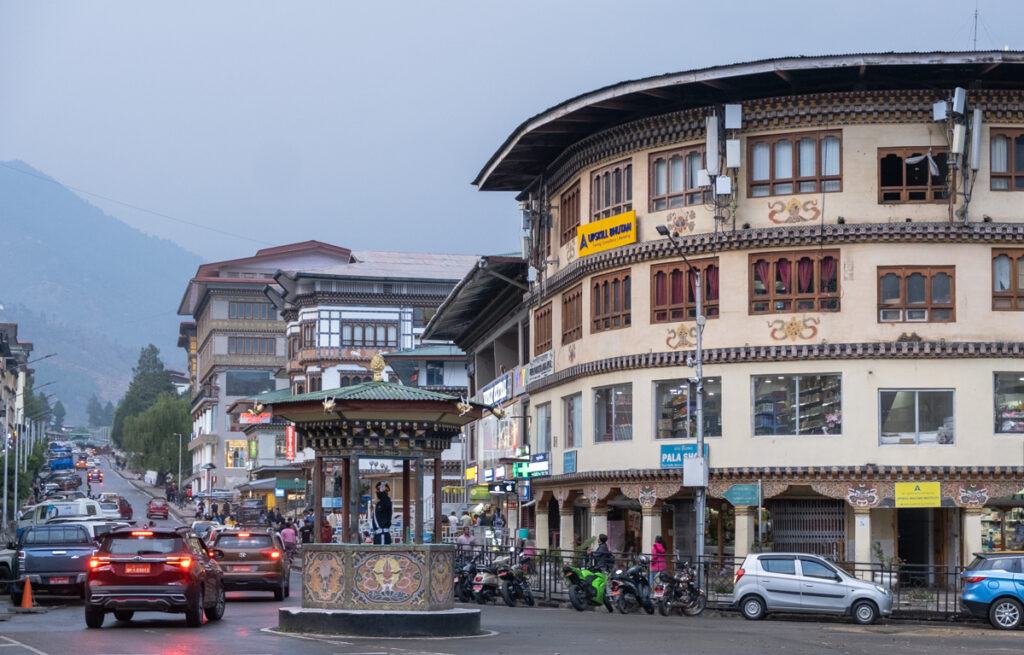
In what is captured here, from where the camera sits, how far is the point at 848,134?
41781 millimetres

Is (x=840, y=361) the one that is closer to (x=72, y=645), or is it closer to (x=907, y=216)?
(x=907, y=216)

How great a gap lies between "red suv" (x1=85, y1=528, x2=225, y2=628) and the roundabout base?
172 centimetres

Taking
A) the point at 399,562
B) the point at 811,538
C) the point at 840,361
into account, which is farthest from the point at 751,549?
the point at 399,562

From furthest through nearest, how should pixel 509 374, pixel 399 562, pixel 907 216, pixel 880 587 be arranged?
pixel 509 374 → pixel 907 216 → pixel 880 587 → pixel 399 562

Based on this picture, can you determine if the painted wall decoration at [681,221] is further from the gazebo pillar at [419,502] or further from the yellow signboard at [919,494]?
the gazebo pillar at [419,502]

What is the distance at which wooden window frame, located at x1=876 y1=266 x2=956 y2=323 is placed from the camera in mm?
41469

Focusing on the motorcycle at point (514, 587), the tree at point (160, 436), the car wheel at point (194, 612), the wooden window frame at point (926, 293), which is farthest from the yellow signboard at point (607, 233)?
the tree at point (160, 436)

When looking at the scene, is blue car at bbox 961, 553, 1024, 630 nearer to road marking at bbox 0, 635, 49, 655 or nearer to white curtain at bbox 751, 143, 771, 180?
white curtain at bbox 751, 143, 771, 180

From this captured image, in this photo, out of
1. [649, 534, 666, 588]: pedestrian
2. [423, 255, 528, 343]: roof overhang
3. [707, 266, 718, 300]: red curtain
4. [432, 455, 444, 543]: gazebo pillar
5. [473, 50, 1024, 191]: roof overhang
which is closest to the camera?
[432, 455, 444, 543]: gazebo pillar

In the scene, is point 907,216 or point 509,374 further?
point 509,374

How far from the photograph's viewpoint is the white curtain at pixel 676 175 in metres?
44.1

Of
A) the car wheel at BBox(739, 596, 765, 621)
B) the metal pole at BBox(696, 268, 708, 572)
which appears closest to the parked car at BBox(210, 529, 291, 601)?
the metal pole at BBox(696, 268, 708, 572)

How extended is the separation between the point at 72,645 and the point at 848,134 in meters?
25.4

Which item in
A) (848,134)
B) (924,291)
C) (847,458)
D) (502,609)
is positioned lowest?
(502,609)
